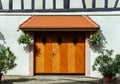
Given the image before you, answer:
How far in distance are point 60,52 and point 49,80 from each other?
209 centimetres

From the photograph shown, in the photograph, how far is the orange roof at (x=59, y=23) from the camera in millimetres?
22250

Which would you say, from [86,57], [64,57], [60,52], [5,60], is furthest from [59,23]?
[5,60]

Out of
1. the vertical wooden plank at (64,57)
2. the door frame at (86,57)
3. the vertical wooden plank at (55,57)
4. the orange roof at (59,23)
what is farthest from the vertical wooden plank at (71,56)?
the orange roof at (59,23)

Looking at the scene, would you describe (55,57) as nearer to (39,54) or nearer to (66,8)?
(39,54)

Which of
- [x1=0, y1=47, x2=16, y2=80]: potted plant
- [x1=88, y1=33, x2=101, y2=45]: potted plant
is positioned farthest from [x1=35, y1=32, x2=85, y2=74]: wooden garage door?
[x1=0, y1=47, x2=16, y2=80]: potted plant

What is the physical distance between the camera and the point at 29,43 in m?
23.1

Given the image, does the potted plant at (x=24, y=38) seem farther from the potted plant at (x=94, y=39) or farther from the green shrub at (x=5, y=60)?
the potted plant at (x=94, y=39)

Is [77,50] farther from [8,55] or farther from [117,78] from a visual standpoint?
[8,55]

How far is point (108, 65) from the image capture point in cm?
2075

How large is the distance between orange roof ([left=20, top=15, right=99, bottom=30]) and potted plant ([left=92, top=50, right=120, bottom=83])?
5.76ft

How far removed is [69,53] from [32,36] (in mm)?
1916

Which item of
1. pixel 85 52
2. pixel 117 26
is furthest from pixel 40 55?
pixel 117 26

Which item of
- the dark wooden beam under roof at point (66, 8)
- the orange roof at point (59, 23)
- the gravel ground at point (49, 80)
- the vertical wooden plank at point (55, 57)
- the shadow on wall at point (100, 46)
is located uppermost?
the dark wooden beam under roof at point (66, 8)

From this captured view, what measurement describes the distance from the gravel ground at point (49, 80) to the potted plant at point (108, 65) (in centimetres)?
69
